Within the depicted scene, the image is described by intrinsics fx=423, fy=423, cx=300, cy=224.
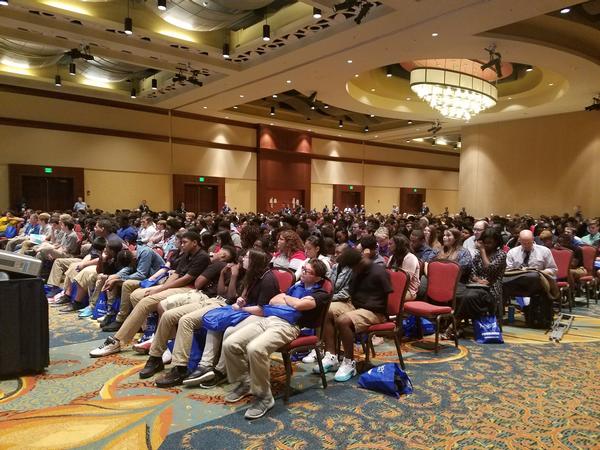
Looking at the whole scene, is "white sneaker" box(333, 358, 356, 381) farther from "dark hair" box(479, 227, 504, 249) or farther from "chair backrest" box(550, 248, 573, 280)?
"chair backrest" box(550, 248, 573, 280)

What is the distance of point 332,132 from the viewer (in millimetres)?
21594

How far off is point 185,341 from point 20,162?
13418 millimetres

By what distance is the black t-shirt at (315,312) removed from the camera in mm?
3453

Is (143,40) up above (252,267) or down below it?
above

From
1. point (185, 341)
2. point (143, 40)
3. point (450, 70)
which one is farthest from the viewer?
point (450, 70)

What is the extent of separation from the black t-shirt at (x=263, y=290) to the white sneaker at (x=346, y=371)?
882 millimetres

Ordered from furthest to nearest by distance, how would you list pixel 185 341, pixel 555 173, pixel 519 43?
1. pixel 555 173
2. pixel 519 43
3. pixel 185 341

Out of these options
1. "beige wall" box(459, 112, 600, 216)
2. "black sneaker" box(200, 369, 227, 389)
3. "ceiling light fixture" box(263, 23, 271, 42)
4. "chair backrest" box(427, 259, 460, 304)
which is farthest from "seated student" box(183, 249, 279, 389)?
"beige wall" box(459, 112, 600, 216)

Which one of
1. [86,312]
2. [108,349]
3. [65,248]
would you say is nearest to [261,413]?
[108,349]

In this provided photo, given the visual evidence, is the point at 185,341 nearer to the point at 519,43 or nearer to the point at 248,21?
the point at 248,21

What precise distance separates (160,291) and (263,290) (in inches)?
52.8

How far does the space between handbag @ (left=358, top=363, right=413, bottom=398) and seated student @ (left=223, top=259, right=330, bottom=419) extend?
2.09 ft

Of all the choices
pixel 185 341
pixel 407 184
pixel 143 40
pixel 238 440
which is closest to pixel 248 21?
pixel 143 40

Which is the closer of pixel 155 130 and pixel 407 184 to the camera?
pixel 155 130
